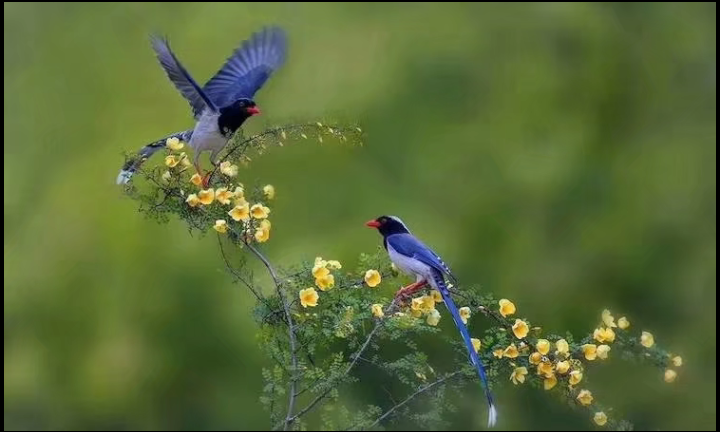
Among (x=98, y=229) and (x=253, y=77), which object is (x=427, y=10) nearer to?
(x=98, y=229)

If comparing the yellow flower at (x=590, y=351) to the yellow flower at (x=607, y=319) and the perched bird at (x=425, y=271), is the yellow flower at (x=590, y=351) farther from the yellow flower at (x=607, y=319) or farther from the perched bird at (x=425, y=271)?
the perched bird at (x=425, y=271)

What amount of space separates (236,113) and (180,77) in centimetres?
18

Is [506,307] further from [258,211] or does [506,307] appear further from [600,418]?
[258,211]

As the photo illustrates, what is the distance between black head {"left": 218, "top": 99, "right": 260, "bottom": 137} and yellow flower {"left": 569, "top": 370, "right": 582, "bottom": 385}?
1121mm

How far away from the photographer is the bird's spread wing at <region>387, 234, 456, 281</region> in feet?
8.76

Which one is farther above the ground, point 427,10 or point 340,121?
point 427,10

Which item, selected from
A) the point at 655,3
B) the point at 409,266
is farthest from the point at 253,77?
the point at 655,3

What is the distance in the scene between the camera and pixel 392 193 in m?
5.98

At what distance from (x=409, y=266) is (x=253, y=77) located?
4.08 ft

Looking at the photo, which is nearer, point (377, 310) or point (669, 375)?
point (377, 310)

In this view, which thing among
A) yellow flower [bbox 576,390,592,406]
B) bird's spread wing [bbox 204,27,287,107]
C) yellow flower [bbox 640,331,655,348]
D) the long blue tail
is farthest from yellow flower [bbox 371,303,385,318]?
bird's spread wing [bbox 204,27,287,107]

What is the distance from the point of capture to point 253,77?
12.1 feet

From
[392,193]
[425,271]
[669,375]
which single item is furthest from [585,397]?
[392,193]

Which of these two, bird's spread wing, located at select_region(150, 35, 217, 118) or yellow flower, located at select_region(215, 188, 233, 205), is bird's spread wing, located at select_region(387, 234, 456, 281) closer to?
yellow flower, located at select_region(215, 188, 233, 205)
